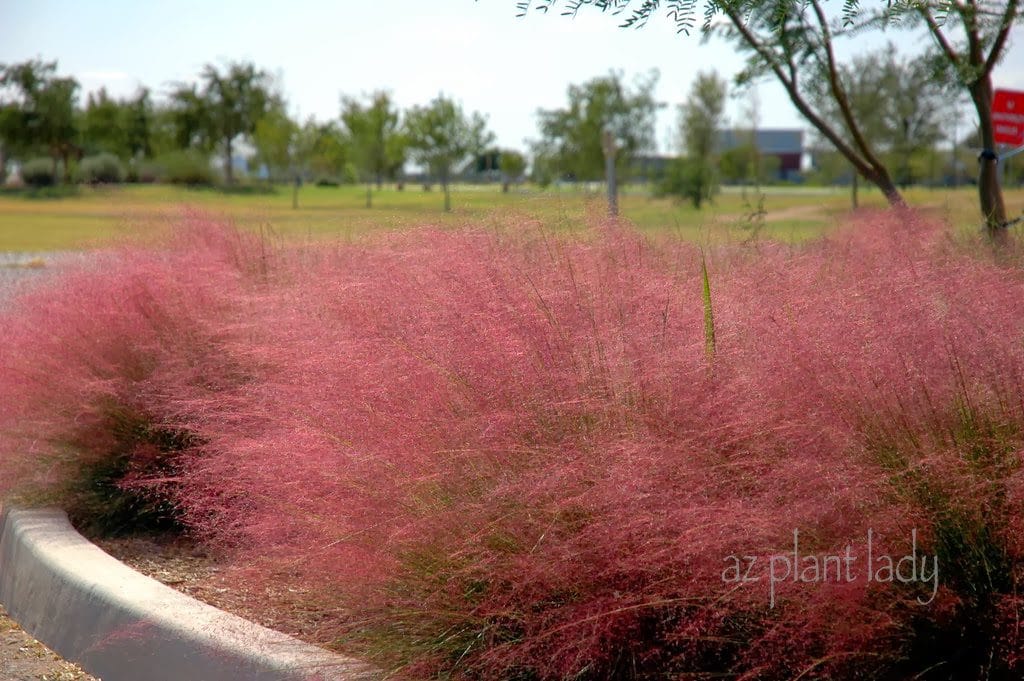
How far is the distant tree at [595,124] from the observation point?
5191 cm

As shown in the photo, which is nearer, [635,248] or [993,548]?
[993,548]

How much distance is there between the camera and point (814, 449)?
2803 mm

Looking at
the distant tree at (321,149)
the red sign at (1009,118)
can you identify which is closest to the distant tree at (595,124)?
the distant tree at (321,149)

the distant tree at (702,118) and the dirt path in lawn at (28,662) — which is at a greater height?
the distant tree at (702,118)

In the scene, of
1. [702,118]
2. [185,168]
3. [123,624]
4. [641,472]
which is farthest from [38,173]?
[641,472]

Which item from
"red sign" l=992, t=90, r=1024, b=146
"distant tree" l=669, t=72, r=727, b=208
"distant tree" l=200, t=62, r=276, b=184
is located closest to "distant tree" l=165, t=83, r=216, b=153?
"distant tree" l=200, t=62, r=276, b=184

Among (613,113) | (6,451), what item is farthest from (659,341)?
(613,113)

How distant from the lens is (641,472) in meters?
2.72

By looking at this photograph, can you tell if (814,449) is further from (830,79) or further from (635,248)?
(830,79)

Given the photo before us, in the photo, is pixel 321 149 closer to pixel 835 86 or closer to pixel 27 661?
pixel 835 86

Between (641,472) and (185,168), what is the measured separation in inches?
1662

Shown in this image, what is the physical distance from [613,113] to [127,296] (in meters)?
51.5

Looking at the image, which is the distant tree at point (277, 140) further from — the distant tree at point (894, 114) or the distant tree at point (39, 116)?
the distant tree at point (894, 114)

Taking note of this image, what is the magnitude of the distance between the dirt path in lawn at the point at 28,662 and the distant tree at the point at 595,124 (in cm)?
4732
